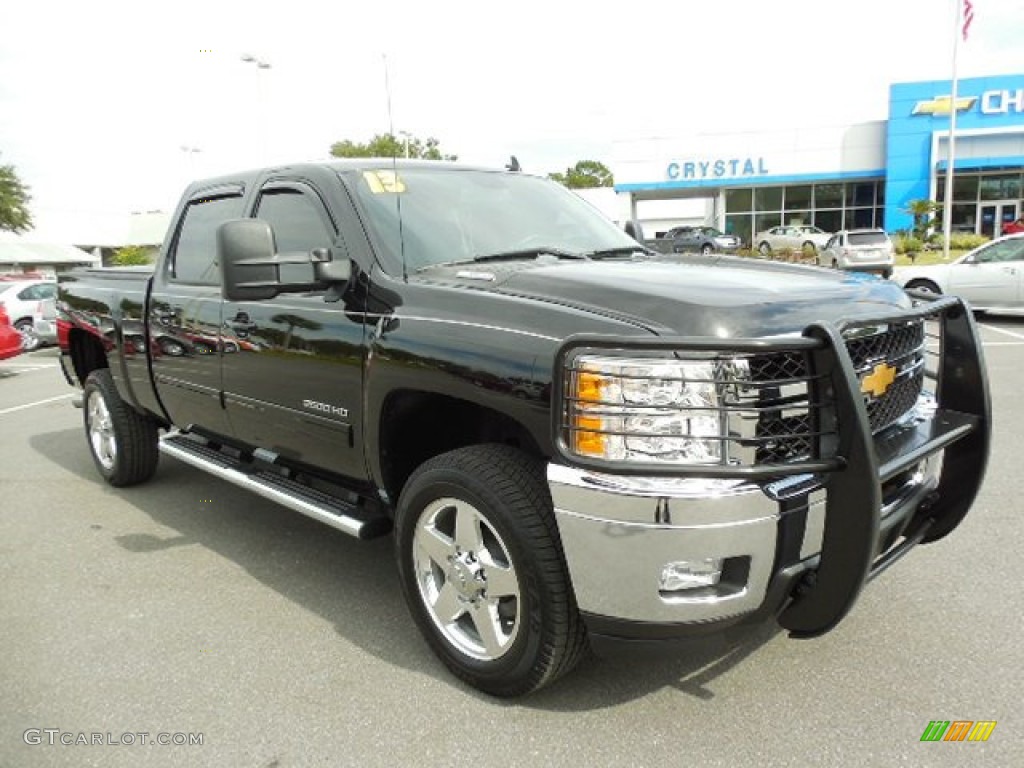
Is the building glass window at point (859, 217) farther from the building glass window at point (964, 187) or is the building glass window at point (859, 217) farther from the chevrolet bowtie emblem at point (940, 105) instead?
the chevrolet bowtie emblem at point (940, 105)

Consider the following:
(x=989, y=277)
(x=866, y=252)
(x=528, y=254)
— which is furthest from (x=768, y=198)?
(x=528, y=254)

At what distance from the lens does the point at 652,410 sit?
2.27 m

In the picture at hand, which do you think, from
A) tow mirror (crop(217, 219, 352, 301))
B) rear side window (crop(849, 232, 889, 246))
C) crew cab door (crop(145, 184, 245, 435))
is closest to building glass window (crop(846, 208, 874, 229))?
rear side window (crop(849, 232, 889, 246))

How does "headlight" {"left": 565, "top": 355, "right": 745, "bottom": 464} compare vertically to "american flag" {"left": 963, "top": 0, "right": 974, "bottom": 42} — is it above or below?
below

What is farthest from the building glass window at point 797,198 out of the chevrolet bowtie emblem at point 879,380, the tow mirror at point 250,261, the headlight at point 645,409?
the headlight at point 645,409

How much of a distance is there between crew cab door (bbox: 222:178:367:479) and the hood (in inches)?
22.6

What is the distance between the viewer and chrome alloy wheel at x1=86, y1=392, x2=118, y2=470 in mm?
5559

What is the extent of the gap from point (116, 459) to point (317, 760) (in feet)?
12.0

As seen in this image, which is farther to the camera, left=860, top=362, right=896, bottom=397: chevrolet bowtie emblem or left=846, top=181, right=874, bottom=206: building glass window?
left=846, top=181, right=874, bottom=206: building glass window

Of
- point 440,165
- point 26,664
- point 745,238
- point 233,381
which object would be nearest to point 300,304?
point 233,381

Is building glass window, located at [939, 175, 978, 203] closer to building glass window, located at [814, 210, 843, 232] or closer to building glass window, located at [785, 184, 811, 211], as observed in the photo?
building glass window, located at [814, 210, 843, 232]

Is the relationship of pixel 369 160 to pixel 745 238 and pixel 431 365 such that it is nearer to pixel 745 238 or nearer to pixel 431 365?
pixel 431 365

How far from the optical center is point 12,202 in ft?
154

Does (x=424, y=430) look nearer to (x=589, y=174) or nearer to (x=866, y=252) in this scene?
(x=866, y=252)
